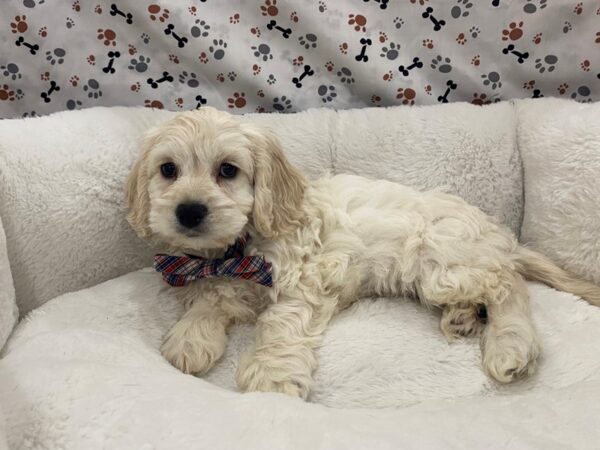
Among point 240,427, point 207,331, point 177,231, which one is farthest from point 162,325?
point 240,427

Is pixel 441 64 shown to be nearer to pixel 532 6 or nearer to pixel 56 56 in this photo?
pixel 532 6

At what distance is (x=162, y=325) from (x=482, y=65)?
1755mm

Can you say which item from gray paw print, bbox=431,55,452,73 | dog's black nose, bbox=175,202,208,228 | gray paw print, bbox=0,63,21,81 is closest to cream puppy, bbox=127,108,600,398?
dog's black nose, bbox=175,202,208,228

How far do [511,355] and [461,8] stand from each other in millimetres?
1517

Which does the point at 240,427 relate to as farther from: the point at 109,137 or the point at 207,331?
the point at 109,137

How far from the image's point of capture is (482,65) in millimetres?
2557

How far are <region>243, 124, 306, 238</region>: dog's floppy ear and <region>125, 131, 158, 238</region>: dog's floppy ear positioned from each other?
330mm

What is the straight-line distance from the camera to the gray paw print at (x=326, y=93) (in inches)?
102

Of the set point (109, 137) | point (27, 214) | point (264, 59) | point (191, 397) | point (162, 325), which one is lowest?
point (162, 325)

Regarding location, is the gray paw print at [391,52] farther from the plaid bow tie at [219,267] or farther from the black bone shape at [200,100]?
the plaid bow tie at [219,267]

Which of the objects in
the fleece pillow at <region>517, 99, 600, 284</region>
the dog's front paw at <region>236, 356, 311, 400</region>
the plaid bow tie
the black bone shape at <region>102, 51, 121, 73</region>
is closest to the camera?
the dog's front paw at <region>236, 356, 311, 400</region>

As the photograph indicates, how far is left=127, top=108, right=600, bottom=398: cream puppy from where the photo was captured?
68.3 inches

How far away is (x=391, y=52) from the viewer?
2.53m

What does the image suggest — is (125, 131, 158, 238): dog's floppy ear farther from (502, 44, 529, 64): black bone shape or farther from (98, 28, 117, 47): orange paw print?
(502, 44, 529, 64): black bone shape
